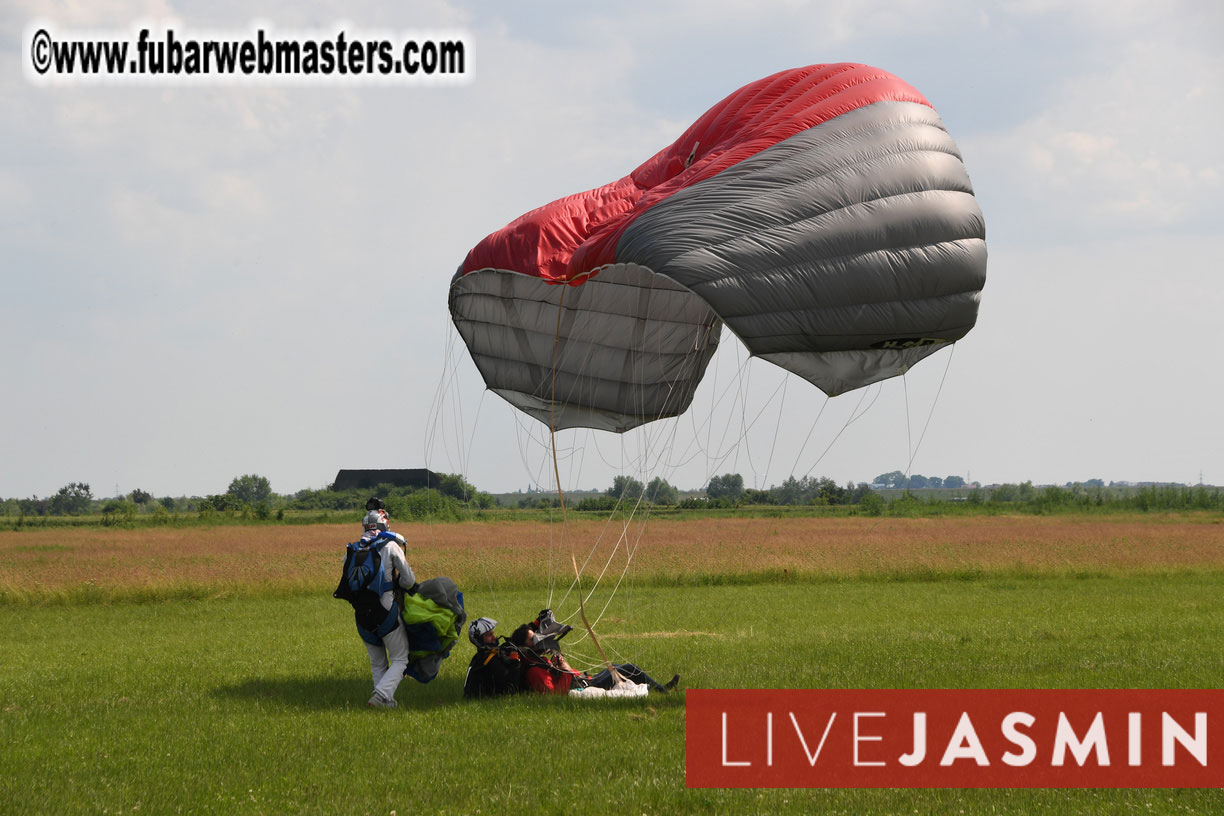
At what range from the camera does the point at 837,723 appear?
9.03 metres

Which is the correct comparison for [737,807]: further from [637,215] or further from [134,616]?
[134,616]

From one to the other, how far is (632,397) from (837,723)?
507 cm

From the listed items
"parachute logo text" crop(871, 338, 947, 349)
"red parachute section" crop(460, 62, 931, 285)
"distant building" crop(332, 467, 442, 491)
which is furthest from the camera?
"distant building" crop(332, 467, 442, 491)

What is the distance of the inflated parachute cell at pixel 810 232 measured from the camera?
28.6 ft

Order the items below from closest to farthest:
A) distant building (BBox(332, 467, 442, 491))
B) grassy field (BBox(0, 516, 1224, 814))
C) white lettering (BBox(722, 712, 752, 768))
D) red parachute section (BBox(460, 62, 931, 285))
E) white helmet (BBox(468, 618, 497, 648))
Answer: grassy field (BBox(0, 516, 1224, 814)) → white lettering (BBox(722, 712, 752, 768)) → red parachute section (BBox(460, 62, 931, 285)) → white helmet (BBox(468, 618, 497, 648)) → distant building (BBox(332, 467, 442, 491))

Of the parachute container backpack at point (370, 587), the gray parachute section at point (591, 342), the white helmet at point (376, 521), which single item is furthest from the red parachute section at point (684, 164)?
the parachute container backpack at point (370, 587)

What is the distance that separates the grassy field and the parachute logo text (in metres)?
3.26

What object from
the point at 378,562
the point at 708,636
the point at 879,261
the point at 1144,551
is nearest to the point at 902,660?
the point at 708,636

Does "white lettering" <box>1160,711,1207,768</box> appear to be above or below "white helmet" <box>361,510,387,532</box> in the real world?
below

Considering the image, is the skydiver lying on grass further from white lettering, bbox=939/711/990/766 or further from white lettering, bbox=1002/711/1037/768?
white lettering, bbox=1002/711/1037/768

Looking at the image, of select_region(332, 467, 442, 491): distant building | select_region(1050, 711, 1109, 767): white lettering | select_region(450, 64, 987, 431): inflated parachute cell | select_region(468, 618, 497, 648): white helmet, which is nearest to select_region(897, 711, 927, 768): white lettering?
select_region(1050, 711, 1109, 767): white lettering

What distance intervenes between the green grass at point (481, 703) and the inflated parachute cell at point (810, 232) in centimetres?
304

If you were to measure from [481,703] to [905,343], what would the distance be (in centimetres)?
538

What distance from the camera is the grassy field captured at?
6984 millimetres
